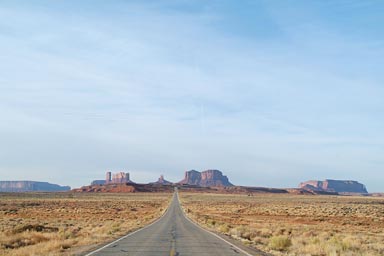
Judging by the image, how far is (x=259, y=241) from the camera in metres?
22.1

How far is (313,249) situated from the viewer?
17.5m

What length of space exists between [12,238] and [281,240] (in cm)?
1237

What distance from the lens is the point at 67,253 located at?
1541 centimetres

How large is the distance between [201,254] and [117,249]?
3.37 meters

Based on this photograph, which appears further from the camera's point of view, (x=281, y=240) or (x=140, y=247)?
(x=281, y=240)

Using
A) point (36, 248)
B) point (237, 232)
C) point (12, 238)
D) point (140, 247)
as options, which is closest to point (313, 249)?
point (140, 247)

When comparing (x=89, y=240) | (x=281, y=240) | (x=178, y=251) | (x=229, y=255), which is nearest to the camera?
(x=229, y=255)

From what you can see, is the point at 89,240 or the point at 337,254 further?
the point at 89,240

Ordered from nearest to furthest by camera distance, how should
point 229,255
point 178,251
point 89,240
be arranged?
1. point 229,255
2. point 178,251
3. point 89,240

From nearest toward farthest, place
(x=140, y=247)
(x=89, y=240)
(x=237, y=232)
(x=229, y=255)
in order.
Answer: (x=229, y=255), (x=140, y=247), (x=89, y=240), (x=237, y=232)

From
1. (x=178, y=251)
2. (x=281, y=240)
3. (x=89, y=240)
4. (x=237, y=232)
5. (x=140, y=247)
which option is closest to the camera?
(x=178, y=251)

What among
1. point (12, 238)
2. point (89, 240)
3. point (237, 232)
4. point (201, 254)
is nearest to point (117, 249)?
point (201, 254)

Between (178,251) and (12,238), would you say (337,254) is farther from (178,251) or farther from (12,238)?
(12,238)

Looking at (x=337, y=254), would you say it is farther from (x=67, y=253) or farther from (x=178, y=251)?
(x=67, y=253)
